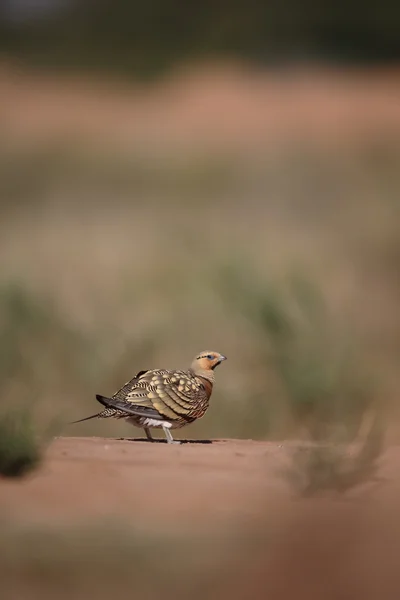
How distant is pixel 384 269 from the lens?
3162 millimetres

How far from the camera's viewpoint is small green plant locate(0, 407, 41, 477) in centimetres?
216

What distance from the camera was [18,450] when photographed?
218 centimetres

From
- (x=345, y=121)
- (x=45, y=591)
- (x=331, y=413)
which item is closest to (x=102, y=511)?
(x=45, y=591)

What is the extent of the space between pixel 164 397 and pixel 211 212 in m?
1.01

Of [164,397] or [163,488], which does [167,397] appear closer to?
[164,397]

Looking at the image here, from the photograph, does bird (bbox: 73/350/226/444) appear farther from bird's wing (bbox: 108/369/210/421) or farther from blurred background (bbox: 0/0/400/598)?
blurred background (bbox: 0/0/400/598)

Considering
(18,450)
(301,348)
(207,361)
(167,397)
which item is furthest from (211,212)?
(18,450)

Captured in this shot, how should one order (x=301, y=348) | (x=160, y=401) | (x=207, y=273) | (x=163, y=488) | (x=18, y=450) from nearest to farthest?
(x=163, y=488)
(x=18, y=450)
(x=160, y=401)
(x=301, y=348)
(x=207, y=273)

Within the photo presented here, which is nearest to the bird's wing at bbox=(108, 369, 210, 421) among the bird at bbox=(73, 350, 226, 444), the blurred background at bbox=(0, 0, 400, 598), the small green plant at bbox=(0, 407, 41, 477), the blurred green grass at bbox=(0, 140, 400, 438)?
the bird at bbox=(73, 350, 226, 444)

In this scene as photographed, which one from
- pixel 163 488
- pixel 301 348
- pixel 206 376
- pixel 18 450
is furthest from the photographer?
pixel 301 348

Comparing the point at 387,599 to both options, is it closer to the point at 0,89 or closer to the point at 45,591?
the point at 45,591

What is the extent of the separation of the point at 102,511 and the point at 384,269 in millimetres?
1663

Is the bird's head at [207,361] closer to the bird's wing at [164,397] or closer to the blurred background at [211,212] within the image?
the bird's wing at [164,397]

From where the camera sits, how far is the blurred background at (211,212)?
2.81m
